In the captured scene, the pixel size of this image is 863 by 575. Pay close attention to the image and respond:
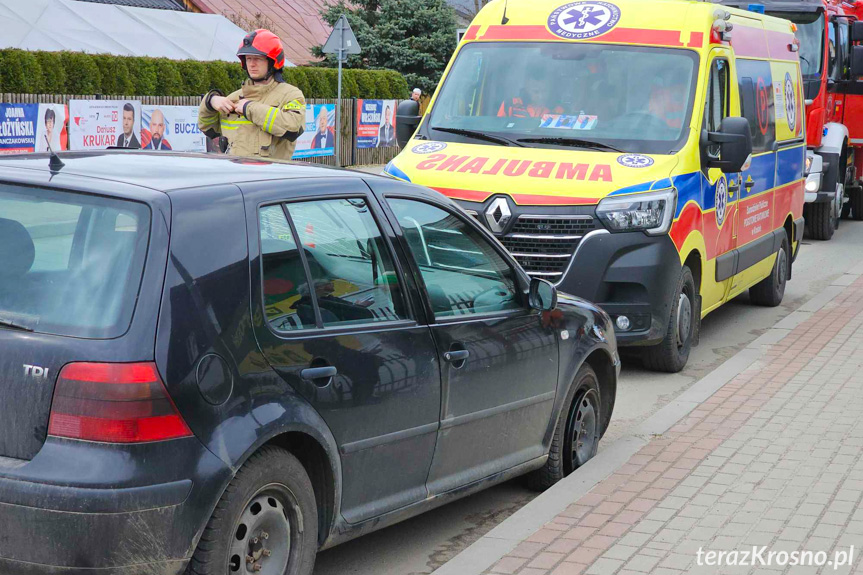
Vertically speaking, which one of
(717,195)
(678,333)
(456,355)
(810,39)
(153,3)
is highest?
(153,3)

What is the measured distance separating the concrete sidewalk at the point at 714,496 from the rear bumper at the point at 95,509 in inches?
50.2

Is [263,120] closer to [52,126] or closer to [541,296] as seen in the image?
[541,296]

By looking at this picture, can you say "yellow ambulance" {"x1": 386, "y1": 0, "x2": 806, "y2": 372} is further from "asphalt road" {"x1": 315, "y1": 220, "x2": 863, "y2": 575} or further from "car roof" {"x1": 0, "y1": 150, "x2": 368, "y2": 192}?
"car roof" {"x1": 0, "y1": 150, "x2": 368, "y2": 192}

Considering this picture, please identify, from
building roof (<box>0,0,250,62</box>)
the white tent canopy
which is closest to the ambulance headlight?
the white tent canopy

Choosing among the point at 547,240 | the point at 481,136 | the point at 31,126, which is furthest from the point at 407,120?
→ the point at 31,126

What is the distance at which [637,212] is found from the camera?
A: 323 inches

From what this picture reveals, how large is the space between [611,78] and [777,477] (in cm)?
415

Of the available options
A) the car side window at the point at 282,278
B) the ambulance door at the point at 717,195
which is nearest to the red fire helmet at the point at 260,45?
the ambulance door at the point at 717,195

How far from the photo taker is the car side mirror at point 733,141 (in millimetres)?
8766

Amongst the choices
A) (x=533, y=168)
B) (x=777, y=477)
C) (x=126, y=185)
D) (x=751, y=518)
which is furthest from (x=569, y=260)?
(x=126, y=185)

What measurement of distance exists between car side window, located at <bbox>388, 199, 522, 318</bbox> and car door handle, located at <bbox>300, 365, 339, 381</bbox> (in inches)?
30.8

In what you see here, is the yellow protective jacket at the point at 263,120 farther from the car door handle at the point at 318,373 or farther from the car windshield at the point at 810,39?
the car windshield at the point at 810,39

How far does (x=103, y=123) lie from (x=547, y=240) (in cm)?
1315

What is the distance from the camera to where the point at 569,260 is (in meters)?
8.20
